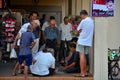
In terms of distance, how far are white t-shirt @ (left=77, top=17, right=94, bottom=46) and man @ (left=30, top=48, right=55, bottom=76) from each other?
3.48ft

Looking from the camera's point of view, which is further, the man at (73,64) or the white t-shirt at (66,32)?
the white t-shirt at (66,32)

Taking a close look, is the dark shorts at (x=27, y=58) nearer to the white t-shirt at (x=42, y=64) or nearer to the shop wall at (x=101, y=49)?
the white t-shirt at (x=42, y=64)

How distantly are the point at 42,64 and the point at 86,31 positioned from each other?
1.65m

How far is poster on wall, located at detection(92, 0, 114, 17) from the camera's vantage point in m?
12.4

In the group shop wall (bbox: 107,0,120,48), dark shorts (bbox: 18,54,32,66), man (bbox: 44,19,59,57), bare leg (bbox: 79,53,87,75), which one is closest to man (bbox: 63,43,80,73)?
bare leg (bbox: 79,53,87,75)

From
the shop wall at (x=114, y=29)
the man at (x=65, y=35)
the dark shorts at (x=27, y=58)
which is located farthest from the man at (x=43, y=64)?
the man at (x=65, y=35)

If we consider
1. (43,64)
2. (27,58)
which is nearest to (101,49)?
(43,64)

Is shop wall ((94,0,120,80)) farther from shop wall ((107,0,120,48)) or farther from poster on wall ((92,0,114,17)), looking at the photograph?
shop wall ((107,0,120,48))

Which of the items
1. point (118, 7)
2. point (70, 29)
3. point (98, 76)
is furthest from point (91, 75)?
point (70, 29)

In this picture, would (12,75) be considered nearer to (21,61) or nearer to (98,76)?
(21,61)

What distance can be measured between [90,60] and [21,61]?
7.80 feet

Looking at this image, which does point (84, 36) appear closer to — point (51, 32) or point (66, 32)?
point (51, 32)

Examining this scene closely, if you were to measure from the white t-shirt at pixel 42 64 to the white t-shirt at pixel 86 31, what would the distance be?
1.05 meters

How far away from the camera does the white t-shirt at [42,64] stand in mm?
12164
